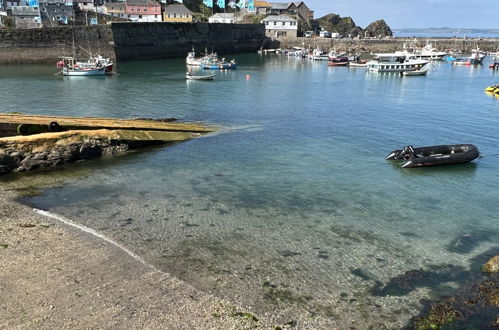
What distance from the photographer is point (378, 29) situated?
144 meters

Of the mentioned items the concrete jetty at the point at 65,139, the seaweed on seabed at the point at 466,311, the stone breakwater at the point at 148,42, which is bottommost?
the seaweed on seabed at the point at 466,311

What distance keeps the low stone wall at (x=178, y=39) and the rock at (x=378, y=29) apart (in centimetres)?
4996

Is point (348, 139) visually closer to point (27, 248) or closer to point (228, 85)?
point (27, 248)

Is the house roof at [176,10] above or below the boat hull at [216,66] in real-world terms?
above

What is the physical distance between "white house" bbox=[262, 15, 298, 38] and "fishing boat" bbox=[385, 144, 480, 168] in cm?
10542

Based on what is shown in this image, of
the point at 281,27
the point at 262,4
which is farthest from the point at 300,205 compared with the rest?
the point at 262,4

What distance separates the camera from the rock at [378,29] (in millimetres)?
143363

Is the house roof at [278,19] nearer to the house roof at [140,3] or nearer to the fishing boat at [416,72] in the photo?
the house roof at [140,3]

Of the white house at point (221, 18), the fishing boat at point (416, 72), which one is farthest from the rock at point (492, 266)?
the white house at point (221, 18)

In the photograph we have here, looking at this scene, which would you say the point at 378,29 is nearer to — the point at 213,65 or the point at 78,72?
the point at 213,65

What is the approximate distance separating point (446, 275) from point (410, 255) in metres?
1.34

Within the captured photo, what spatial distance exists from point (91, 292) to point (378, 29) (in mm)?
151703

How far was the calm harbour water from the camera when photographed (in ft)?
36.9

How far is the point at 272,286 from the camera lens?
36.4 ft
